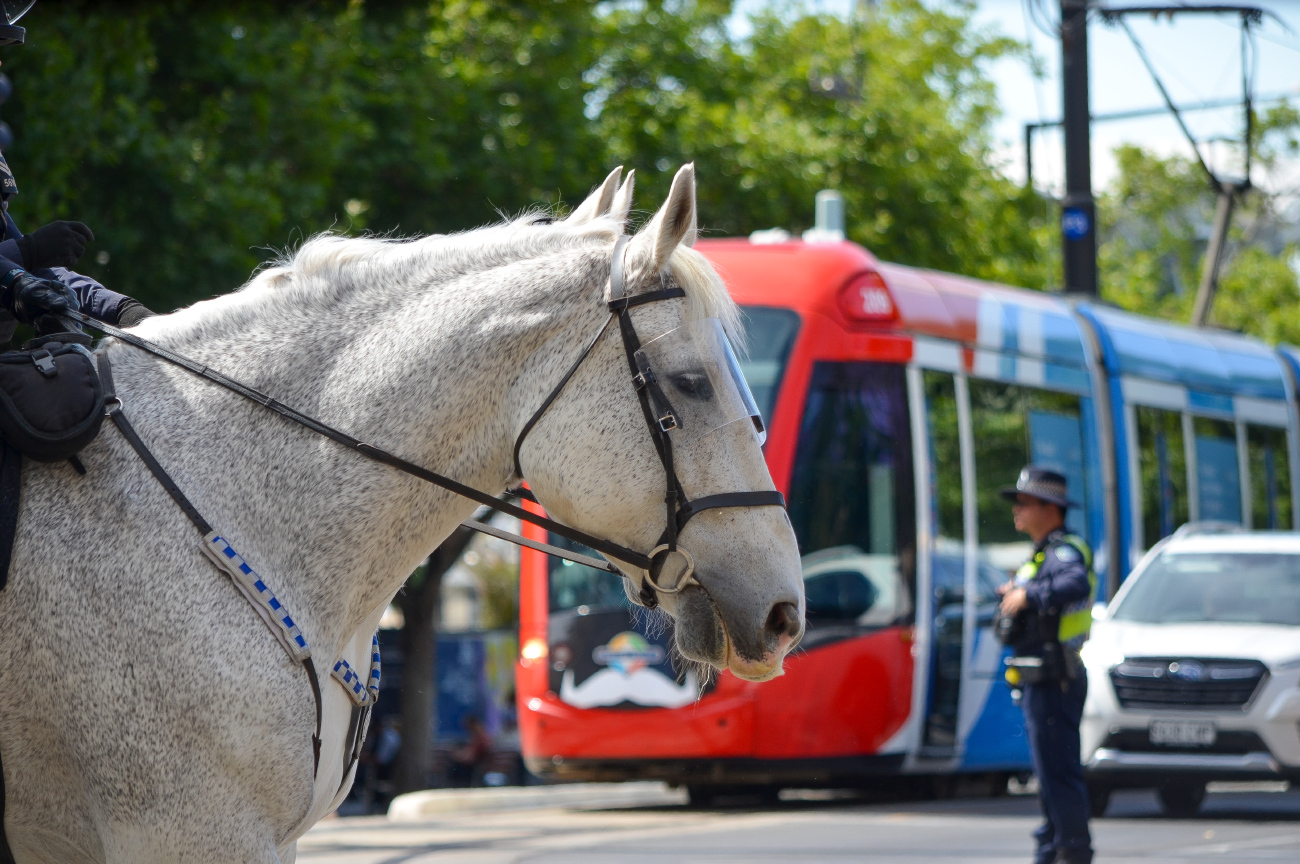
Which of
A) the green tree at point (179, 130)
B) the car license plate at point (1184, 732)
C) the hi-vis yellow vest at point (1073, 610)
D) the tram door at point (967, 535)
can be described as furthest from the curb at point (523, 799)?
the hi-vis yellow vest at point (1073, 610)

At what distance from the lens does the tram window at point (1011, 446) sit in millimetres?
12922

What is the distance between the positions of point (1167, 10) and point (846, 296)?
8.92 meters

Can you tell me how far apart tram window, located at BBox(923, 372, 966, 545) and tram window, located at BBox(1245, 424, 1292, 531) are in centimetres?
611

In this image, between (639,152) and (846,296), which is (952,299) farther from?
(639,152)

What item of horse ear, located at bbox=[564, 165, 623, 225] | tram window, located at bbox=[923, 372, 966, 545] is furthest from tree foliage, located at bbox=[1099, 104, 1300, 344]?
horse ear, located at bbox=[564, 165, 623, 225]

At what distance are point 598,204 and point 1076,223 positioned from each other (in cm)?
1584

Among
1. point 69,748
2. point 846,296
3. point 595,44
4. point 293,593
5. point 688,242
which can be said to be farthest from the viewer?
point 595,44

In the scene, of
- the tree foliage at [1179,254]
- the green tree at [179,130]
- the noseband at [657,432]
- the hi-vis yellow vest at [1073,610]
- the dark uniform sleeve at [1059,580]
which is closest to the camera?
the noseband at [657,432]

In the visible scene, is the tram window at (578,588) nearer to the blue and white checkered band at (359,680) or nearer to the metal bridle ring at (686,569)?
the blue and white checkered band at (359,680)

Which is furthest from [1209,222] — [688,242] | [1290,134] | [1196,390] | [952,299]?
[688,242]

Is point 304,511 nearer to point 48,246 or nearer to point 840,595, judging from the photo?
point 48,246

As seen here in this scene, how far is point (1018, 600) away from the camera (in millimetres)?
8438

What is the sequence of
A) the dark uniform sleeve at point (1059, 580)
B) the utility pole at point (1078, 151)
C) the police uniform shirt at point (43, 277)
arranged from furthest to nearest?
→ 1. the utility pole at point (1078, 151)
2. the dark uniform sleeve at point (1059, 580)
3. the police uniform shirt at point (43, 277)

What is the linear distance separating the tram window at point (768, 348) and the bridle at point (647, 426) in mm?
8325
